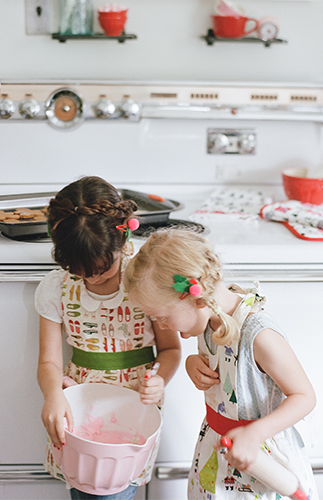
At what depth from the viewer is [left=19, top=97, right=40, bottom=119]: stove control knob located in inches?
69.3

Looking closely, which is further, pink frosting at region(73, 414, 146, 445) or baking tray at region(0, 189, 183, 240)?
baking tray at region(0, 189, 183, 240)

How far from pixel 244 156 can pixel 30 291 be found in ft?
3.16

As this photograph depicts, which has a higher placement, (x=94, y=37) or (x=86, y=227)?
(x=94, y=37)

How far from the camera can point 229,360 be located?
103cm

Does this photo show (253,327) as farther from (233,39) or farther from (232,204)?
(233,39)

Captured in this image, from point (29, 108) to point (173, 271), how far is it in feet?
3.57

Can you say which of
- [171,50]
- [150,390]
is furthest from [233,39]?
[150,390]

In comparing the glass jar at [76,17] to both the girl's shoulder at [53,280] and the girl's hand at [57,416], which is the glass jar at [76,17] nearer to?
the girl's shoulder at [53,280]

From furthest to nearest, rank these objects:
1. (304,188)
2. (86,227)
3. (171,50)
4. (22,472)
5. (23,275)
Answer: (171,50) → (304,188) → (22,472) → (23,275) → (86,227)

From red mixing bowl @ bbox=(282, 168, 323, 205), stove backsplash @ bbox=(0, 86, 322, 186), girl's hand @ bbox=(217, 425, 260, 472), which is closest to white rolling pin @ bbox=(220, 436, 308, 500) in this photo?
girl's hand @ bbox=(217, 425, 260, 472)

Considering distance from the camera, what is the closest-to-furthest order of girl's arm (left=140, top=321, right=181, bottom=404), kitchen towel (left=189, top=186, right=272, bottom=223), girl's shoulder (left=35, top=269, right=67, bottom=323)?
1. girl's arm (left=140, top=321, right=181, bottom=404)
2. girl's shoulder (left=35, top=269, right=67, bottom=323)
3. kitchen towel (left=189, top=186, right=272, bottom=223)

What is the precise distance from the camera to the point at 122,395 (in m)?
1.17

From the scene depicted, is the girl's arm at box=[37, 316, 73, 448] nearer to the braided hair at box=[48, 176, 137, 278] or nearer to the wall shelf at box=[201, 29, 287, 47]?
the braided hair at box=[48, 176, 137, 278]

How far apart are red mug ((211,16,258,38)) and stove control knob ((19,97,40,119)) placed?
0.65m
